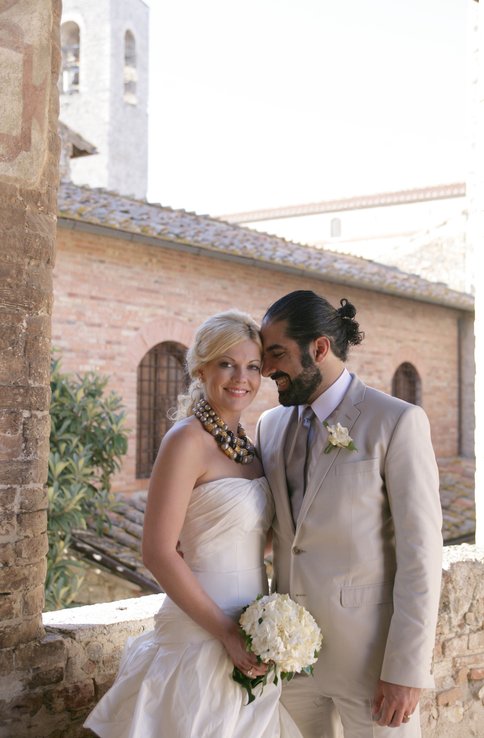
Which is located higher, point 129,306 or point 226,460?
point 129,306

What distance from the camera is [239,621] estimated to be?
2361mm

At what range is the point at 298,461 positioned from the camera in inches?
103

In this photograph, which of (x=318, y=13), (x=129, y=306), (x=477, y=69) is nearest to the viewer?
(x=477, y=69)

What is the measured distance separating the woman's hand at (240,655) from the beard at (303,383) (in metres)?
0.72

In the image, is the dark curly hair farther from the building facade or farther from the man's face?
the building facade

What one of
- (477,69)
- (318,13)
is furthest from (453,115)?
(477,69)

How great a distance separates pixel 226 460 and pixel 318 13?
2448 centimetres

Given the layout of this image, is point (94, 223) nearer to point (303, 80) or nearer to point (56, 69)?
point (56, 69)

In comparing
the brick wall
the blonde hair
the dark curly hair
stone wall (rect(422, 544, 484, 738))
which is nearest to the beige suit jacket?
the dark curly hair

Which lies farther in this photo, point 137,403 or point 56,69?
point 137,403

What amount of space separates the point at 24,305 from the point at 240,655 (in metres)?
1.25

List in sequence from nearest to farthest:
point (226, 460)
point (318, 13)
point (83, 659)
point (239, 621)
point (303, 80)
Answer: point (239, 621)
point (226, 460)
point (83, 659)
point (318, 13)
point (303, 80)

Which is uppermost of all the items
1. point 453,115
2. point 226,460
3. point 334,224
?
point 453,115

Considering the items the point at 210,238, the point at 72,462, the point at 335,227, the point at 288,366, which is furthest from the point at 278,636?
the point at 335,227
